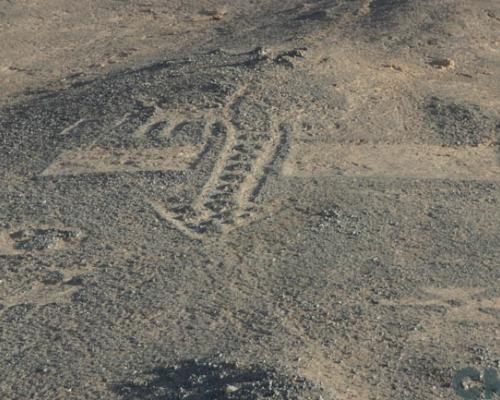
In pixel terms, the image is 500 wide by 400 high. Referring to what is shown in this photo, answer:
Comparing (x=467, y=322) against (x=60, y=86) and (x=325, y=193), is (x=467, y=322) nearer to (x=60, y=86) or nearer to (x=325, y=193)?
(x=325, y=193)

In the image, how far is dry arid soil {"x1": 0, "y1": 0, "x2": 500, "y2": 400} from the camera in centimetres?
624

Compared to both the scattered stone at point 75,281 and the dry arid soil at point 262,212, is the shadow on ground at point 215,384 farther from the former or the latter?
the scattered stone at point 75,281

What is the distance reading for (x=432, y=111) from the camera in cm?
989

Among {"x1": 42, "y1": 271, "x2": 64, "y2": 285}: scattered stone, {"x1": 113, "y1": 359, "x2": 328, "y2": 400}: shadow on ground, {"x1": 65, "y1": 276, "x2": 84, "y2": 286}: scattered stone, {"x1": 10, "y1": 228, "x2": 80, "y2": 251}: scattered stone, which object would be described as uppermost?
{"x1": 113, "y1": 359, "x2": 328, "y2": 400}: shadow on ground

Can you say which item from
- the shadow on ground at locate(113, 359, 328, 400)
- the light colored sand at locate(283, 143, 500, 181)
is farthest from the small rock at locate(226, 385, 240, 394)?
the light colored sand at locate(283, 143, 500, 181)

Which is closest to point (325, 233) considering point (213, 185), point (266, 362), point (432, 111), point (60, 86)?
point (213, 185)

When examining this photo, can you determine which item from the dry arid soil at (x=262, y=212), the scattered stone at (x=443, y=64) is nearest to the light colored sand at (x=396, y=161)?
the dry arid soil at (x=262, y=212)

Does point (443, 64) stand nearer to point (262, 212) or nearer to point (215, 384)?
point (262, 212)

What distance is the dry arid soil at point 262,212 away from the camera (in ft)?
20.5

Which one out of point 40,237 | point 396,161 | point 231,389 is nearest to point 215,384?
point 231,389

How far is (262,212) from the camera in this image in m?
8.09

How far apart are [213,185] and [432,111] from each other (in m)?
2.62

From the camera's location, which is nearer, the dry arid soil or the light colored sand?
the dry arid soil

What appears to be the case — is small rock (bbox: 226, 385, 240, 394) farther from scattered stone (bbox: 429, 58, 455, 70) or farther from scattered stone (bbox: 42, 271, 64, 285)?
scattered stone (bbox: 429, 58, 455, 70)
